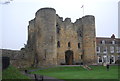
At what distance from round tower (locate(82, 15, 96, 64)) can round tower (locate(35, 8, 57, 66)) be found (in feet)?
25.1

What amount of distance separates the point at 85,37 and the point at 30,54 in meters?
11.3

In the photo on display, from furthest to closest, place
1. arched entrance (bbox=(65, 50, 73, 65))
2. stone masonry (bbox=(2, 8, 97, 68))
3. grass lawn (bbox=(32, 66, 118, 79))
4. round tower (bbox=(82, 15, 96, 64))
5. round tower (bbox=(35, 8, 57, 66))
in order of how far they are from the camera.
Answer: arched entrance (bbox=(65, 50, 73, 65)) < round tower (bbox=(82, 15, 96, 64)) < stone masonry (bbox=(2, 8, 97, 68)) < round tower (bbox=(35, 8, 57, 66)) < grass lawn (bbox=(32, 66, 118, 79))

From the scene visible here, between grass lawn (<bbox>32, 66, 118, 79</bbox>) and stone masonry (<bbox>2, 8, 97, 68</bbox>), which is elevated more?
stone masonry (<bbox>2, 8, 97, 68</bbox>)

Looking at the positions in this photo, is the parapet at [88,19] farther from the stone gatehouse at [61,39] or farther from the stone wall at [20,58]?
the stone wall at [20,58]

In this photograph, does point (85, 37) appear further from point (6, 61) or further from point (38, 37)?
point (6, 61)

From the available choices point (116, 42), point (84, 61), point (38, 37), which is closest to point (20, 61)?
point (38, 37)

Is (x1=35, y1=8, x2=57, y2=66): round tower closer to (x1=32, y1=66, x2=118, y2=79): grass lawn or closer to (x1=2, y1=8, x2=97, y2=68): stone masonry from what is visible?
(x1=2, y1=8, x2=97, y2=68): stone masonry

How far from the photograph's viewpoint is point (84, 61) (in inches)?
1893

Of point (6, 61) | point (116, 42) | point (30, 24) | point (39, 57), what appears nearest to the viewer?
point (6, 61)

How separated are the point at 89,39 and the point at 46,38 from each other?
32.1 feet

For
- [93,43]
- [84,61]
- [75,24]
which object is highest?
[75,24]

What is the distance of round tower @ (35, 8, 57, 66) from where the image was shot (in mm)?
42188

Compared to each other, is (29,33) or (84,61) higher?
(29,33)

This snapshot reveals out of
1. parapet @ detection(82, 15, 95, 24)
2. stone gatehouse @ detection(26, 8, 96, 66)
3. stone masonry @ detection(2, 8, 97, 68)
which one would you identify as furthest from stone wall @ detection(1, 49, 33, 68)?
parapet @ detection(82, 15, 95, 24)
